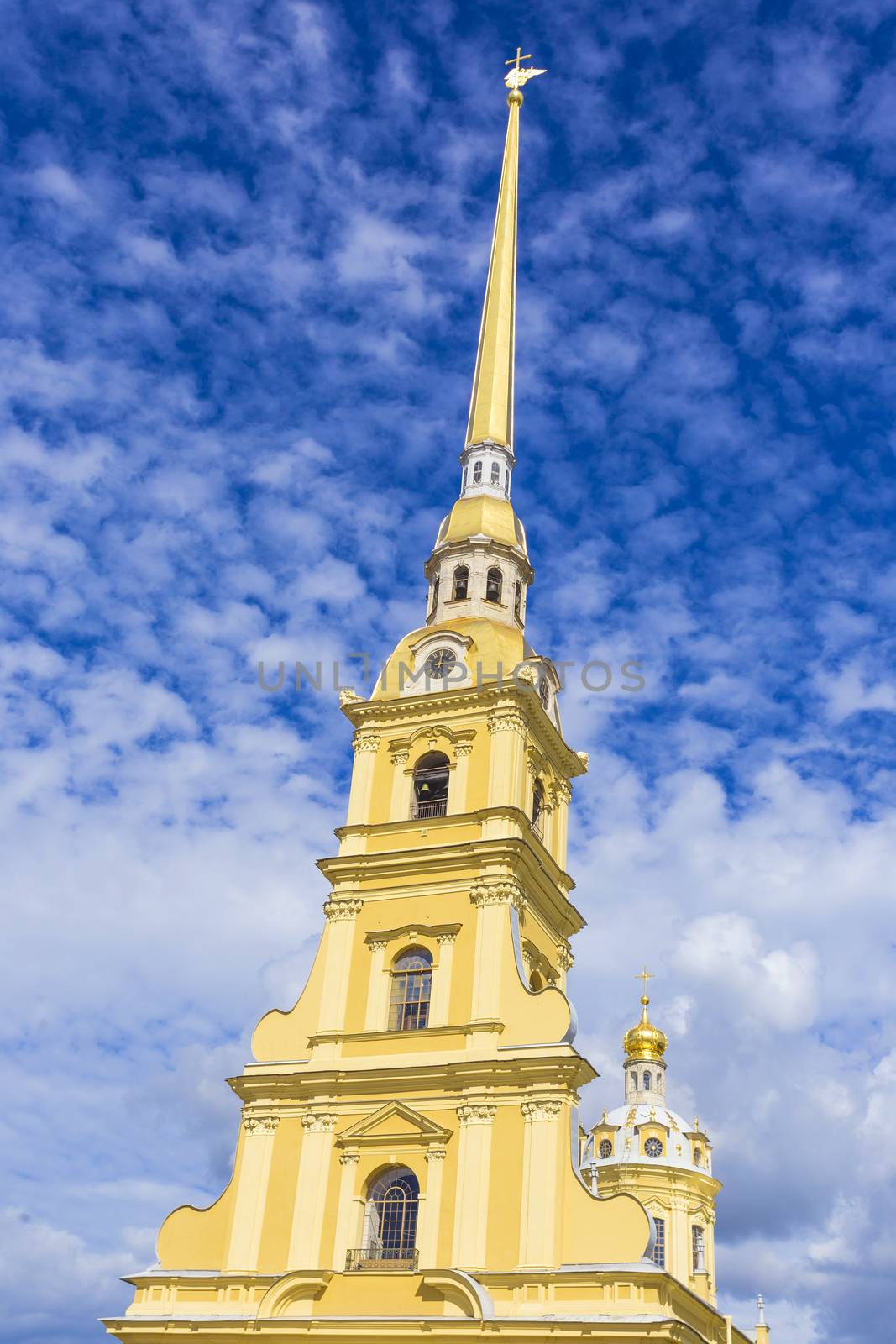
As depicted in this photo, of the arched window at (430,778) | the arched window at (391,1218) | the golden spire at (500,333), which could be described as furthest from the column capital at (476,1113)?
the golden spire at (500,333)

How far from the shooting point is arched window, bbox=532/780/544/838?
3606 cm

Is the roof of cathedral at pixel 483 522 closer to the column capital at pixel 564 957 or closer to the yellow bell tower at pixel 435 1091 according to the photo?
the yellow bell tower at pixel 435 1091

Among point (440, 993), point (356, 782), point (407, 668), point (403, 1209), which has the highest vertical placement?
point (407, 668)

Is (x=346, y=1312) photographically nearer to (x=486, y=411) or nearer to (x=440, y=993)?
(x=440, y=993)

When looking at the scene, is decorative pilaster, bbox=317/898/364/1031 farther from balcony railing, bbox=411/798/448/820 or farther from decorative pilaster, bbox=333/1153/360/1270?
decorative pilaster, bbox=333/1153/360/1270

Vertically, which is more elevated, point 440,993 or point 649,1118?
point 649,1118

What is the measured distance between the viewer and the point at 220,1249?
2997 cm

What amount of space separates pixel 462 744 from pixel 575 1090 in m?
9.61

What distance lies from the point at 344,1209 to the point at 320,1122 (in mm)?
1996

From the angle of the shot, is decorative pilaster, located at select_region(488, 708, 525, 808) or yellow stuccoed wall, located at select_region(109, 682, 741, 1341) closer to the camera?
yellow stuccoed wall, located at select_region(109, 682, 741, 1341)

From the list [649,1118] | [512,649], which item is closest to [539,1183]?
[512,649]

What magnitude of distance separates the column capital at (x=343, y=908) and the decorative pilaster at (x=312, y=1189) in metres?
4.86

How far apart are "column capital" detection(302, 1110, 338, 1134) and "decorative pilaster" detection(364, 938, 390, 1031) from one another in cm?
212

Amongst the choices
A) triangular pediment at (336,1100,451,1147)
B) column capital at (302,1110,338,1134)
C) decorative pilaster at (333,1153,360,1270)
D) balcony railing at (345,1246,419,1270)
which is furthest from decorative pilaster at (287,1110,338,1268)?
balcony railing at (345,1246,419,1270)
